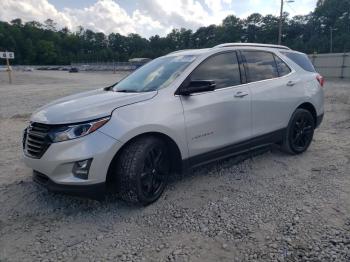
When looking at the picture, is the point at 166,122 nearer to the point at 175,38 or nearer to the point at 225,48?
the point at 225,48

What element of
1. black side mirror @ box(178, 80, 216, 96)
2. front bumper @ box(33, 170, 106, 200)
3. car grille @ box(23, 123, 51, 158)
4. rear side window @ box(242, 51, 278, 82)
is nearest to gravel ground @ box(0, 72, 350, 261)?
front bumper @ box(33, 170, 106, 200)

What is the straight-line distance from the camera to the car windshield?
3875 millimetres

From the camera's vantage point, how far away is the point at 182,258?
2691 mm

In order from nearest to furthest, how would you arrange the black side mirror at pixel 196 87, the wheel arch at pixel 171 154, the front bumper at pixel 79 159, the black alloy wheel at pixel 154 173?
1. the front bumper at pixel 79 159
2. the wheel arch at pixel 171 154
3. the black alloy wheel at pixel 154 173
4. the black side mirror at pixel 196 87

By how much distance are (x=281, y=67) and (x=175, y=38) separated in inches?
4677

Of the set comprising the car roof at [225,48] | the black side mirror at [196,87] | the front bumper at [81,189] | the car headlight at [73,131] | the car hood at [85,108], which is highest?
the car roof at [225,48]

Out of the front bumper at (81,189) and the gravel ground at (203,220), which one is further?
the front bumper at (81,189)

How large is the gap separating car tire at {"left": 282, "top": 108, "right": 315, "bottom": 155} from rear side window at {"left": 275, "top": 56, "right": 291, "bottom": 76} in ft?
2.12

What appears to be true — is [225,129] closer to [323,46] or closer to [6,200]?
[6,200]

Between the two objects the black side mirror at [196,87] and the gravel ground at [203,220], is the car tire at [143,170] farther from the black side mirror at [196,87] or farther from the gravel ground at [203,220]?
the black side mirror at [196,87]

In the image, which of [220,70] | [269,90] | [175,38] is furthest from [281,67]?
[175,38]

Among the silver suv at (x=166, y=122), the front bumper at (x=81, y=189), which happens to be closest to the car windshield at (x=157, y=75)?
the silver suv at (x=166, y=122)

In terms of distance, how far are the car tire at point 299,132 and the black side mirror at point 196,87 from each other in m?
1.96

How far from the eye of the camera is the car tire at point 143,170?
3.29 meters
